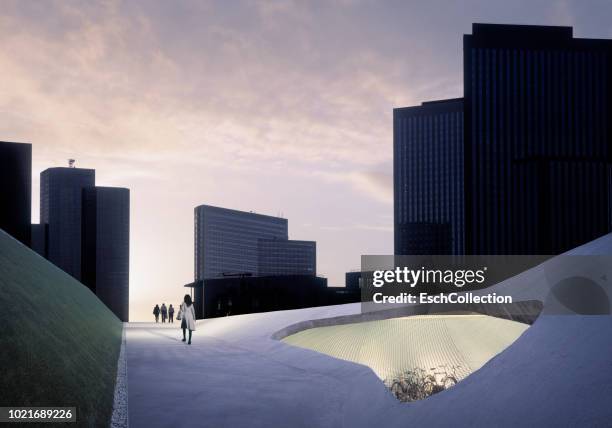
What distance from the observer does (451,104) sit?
617ft

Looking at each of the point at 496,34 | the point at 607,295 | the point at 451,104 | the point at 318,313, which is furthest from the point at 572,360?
the point at 451,104

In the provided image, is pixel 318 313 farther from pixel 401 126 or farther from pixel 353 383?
pixel 401 126

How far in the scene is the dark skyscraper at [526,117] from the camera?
12719 cm

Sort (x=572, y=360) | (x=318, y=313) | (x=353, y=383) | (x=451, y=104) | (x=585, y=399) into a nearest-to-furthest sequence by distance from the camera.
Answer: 1. (x=585, y=399)
2. (x=572, y=360)
3. (x=353, y=383)
4. (x=318, y=313)
5. (x=451, y=104)

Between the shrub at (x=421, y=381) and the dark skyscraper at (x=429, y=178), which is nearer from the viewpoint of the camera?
the shrub at (x=421, y=381)

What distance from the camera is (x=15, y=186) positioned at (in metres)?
71.6

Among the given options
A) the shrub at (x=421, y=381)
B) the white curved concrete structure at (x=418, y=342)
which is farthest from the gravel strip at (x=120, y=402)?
the white curved concrete structure at (x=418, y=342)

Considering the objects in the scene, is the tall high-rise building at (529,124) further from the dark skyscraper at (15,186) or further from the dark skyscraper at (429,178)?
the dark skyscraper at (15,186)

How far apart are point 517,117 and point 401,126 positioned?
65.2m

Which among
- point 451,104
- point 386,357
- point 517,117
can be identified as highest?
point 451,104

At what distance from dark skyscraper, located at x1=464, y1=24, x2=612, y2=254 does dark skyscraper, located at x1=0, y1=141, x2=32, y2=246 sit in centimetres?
8551

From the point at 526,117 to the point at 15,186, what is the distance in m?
98.9

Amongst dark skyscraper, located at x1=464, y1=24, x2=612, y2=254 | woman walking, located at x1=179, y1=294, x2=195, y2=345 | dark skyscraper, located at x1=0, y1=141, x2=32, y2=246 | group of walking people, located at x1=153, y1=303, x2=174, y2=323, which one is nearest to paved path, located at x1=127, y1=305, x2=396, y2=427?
woman walking, located at x1=179, y1=294, x2=195, y2=345

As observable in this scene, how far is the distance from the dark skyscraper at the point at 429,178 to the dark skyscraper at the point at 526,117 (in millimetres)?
47764
